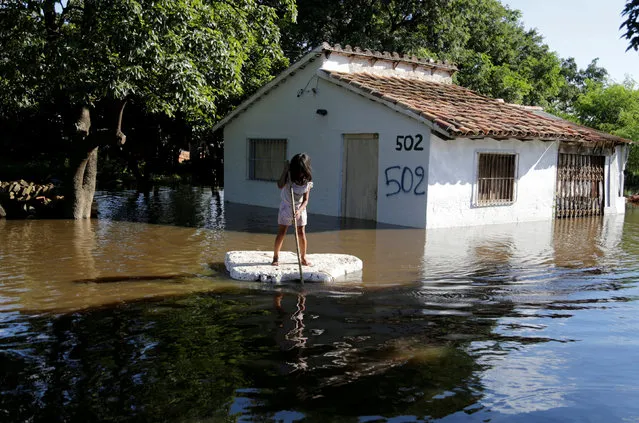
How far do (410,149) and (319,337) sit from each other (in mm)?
8874

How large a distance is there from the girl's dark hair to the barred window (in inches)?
365

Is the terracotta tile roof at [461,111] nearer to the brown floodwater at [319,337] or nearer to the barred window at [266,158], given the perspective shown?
the barred window at [266,158]

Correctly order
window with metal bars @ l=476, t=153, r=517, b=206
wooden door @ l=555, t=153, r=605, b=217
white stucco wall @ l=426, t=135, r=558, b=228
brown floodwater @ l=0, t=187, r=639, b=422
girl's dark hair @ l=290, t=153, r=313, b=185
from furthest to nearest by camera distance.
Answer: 1. wooden door @ l=555, t=153, r=605, b=217
2. window with metal bars @ l=476, t=153, r=517, b=206
3. white stucco wall @ l=426, t=135, r=558, b=228
4. girl's dark hair @ l=290, t=153, r=313, b=185
5. brown floodwater @ l=0, t=187, r=639, b=422

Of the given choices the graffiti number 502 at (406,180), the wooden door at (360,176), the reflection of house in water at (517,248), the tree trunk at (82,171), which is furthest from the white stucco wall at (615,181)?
the tree trunk at (82,171)

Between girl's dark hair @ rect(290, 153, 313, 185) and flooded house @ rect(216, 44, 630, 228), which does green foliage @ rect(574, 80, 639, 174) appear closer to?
flooded house @ rect(216, 44, 630, 228)

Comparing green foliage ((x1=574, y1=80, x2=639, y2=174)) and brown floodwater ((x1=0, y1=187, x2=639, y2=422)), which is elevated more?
green foliage ((x1=574, y1=80, x2=639, y2=174))

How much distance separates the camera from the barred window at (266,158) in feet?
58.4

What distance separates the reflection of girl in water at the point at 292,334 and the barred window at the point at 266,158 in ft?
36.0

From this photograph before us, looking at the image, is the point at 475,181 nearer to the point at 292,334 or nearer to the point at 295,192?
the point at 295,192

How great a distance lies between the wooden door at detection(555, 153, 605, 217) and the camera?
17.2 m

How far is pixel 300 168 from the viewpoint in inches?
325

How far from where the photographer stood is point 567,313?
6676 millimetres

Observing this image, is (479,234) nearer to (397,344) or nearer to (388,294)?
(388,294)

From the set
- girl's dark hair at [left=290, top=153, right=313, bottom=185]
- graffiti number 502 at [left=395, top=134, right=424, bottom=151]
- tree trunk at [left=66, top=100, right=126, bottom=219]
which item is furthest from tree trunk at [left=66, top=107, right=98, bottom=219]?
girl's dark hair at [left=290, top=153, right=313, bottom=185]
